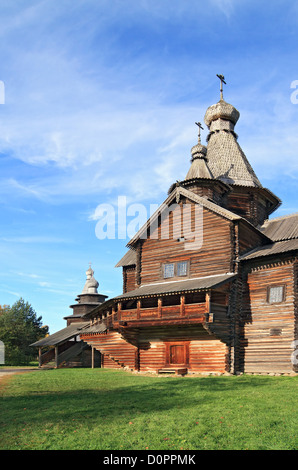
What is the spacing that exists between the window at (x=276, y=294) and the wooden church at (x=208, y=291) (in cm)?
6

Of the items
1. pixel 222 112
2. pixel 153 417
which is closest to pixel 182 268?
pixel 153 417

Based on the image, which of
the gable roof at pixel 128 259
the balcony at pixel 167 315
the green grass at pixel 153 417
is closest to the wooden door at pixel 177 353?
the balcony at pixel 167 315

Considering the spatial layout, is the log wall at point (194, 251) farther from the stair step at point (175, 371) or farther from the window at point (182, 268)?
the stair step at point (175, 371)

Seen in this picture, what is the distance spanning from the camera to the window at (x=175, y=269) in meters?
27.4

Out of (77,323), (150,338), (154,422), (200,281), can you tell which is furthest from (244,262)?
(77,323)

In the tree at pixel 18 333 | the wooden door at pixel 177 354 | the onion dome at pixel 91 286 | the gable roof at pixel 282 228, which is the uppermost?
the gable roof at pixel 282 228

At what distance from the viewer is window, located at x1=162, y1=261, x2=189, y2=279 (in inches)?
1077

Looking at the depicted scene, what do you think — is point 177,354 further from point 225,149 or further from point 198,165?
point 225,149

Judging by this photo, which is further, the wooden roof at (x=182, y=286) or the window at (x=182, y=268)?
the window at (x=182, y=268)

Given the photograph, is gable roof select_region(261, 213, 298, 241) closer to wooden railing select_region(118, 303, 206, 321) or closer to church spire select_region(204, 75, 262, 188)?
church spire select_region(204, 75, 262, 188)

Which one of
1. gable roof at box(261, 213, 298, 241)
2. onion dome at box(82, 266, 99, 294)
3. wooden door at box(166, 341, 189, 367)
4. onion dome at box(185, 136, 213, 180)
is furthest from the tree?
gable roof at box(261, 213, 298, 241)

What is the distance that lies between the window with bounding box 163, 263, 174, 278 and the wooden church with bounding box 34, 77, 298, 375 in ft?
0.23

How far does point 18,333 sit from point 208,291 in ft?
113

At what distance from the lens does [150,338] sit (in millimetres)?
27203
